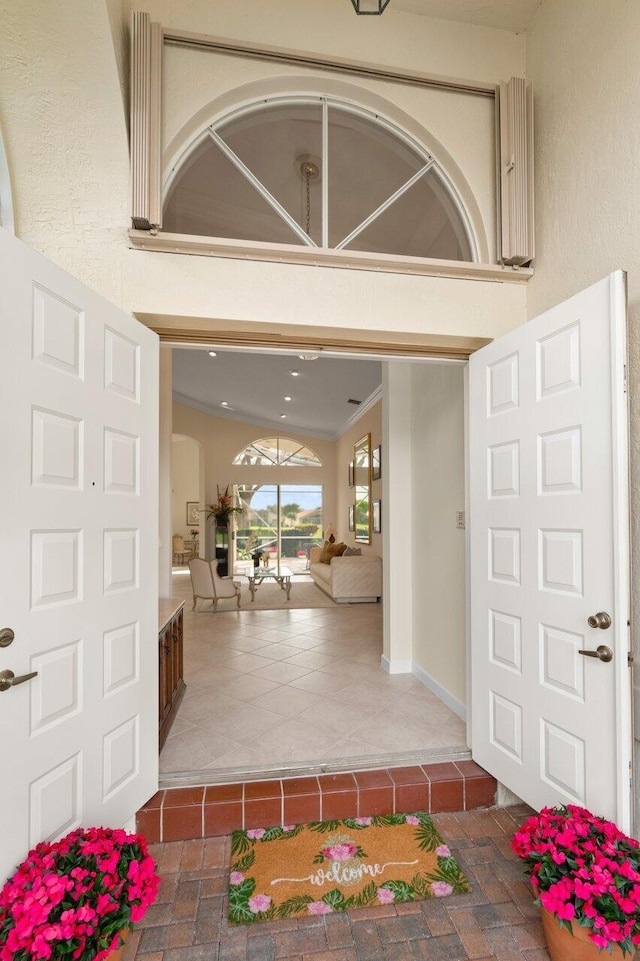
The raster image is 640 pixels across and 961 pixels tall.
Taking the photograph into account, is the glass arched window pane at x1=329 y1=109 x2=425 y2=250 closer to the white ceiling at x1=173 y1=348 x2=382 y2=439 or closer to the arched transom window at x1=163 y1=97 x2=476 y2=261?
the arched transom window at x1=163 y1=97 x2=476 y2=261

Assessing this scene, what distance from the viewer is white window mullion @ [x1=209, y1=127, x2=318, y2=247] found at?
2.15m

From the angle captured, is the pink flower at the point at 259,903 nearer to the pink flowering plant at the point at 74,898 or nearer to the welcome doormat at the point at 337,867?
the welcome doormat at the point at 337,867

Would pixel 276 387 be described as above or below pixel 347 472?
above

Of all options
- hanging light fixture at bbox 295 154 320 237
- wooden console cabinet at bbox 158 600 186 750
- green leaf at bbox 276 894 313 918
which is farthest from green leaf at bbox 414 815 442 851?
hanging light fixture at bbox 295 154 320 237

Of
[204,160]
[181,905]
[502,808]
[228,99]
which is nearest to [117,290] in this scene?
[204,160]

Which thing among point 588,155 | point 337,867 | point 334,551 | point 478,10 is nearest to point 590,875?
point 337,867

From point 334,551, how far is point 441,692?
5.08 metres

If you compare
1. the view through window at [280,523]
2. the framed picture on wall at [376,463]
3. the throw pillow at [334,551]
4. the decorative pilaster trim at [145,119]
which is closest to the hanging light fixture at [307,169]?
the decorative pilaster trim at [145,119]

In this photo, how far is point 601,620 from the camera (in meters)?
1.54

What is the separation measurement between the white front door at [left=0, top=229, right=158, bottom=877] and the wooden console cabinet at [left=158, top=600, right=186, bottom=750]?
591 millimetres

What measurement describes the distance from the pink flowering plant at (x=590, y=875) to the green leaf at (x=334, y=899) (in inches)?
27.1

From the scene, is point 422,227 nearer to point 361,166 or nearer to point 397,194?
point 397,194

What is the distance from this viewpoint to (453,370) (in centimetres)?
297

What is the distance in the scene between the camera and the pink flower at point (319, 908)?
1.63m
